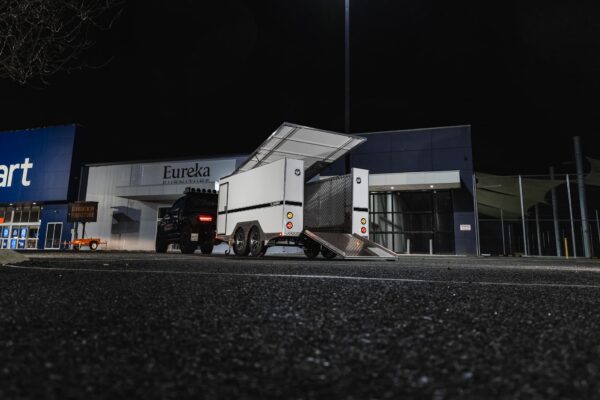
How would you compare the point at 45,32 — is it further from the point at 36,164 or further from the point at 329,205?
the point at 36,164

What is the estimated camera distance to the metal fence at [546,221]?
60.5 feet

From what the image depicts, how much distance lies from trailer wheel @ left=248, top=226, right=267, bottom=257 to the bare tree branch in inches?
237

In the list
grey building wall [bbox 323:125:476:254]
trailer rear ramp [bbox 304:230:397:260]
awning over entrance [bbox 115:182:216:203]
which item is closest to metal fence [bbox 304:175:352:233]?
trailer rear ramp [bbox 304:230:397:260]

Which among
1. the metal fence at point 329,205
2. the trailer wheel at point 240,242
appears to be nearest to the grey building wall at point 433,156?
the metal fence at point 329,205

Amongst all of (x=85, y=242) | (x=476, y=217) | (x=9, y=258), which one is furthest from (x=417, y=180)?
(x=85, y=242)

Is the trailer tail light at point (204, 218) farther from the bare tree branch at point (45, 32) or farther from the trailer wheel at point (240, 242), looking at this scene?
the bare tree branch at point (45, 32)

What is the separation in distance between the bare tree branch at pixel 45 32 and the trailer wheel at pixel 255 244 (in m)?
6.01

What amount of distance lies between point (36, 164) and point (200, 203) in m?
24.6

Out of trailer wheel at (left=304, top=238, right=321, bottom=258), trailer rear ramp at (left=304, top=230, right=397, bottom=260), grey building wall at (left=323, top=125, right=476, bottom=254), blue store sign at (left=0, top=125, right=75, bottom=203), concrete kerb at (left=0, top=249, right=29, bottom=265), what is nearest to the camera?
concrete kerb at (left=0, top=249, right=29, bottom=265)

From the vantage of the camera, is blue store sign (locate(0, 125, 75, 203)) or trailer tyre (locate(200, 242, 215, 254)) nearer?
trailer tyre (locate(200, 242, 215, 254))

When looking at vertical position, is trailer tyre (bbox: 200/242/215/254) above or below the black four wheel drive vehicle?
below

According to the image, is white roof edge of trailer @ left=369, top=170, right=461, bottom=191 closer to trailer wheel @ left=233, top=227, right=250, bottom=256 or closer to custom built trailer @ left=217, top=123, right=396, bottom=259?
custom built trailer @ left=217, top=123, right=396, bottom=259

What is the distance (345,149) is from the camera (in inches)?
496

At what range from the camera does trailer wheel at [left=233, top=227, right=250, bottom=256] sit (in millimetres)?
11922
